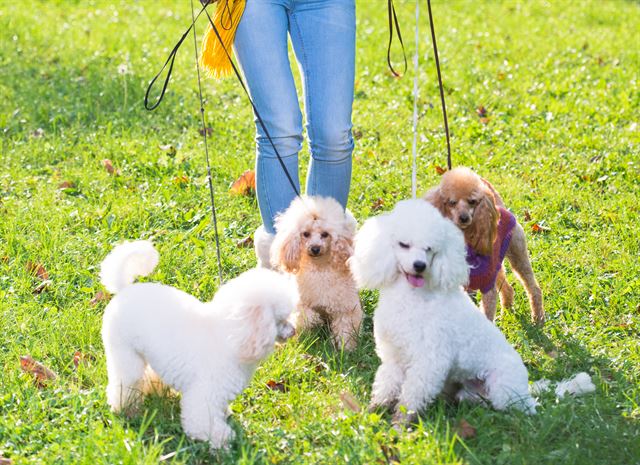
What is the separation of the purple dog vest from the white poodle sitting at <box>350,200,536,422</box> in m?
0.64

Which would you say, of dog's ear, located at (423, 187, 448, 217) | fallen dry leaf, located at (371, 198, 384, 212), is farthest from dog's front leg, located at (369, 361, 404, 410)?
fallen dry leaf, located at (371, 198, 384, 212)

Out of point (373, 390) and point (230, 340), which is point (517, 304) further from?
point (230, 340)

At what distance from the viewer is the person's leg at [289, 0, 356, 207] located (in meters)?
3.93

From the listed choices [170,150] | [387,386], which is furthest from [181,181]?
[387,386]

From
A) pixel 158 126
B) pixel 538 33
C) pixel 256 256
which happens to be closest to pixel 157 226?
pixel 256 256

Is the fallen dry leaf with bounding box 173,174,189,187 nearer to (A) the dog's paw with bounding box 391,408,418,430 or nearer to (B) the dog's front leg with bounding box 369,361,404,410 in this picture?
(B) the dog's front leg with bounding box 369,361,404,410

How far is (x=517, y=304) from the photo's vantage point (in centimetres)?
440

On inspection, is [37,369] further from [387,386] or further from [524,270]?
[524,270]

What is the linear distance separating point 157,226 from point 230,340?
2.26m

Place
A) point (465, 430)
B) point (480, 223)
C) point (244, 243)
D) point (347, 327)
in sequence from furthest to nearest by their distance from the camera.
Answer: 1. point (244, 243)
2. point (347, 327)
3. point (480, 223)
4. point (465, 430)

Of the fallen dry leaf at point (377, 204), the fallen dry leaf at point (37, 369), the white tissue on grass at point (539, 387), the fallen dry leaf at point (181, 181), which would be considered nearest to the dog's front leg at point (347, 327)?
the white tissue on grass at point (539, 387)

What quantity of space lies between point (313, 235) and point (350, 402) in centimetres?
88

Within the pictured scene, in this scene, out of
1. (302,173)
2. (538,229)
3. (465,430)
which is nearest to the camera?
(465,430)

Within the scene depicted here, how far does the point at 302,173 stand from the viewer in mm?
5715
